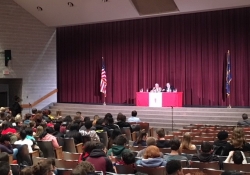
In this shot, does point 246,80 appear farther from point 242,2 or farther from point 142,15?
point 142,15

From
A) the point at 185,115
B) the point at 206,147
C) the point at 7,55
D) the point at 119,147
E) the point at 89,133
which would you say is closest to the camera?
the point at 206,147

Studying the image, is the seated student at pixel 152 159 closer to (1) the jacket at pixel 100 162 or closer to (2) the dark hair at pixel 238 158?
(1) the jacket at pixel 100 162

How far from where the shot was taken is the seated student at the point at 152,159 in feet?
17.7

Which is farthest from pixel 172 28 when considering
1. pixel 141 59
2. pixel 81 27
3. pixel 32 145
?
pixel 32 145

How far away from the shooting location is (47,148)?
25.4 feet

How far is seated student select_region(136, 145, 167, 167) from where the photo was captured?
539cm

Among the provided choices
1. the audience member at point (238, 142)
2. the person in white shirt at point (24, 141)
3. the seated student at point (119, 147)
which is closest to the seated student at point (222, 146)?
the audience member at point (238, 142)

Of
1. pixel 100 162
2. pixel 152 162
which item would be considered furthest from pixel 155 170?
pixel 100 162

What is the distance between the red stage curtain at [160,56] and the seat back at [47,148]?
1044 cm

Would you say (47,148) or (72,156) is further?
(47,148)

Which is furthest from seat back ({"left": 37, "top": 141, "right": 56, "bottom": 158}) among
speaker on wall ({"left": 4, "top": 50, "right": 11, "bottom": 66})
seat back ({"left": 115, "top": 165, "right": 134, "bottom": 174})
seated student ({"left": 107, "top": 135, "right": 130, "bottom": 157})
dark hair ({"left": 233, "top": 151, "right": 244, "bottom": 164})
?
speaker on wall ({"left": 4, "top": 50, "right": 11, "bottom": 66})

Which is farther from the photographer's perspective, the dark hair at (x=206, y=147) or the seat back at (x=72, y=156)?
the seat back at (x=72, y=156)

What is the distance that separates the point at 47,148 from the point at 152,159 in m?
2.99

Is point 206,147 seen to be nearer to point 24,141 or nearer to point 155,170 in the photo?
point 155,170
